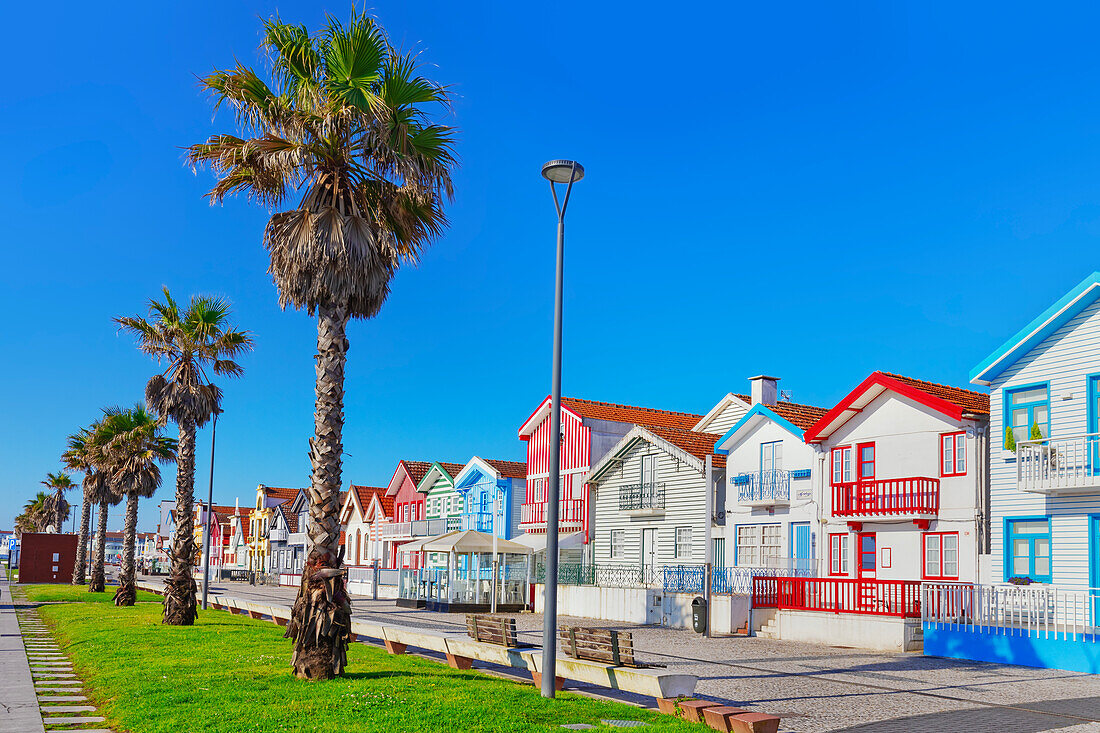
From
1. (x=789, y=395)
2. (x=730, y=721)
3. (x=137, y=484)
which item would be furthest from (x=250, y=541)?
(x=730, y=721)

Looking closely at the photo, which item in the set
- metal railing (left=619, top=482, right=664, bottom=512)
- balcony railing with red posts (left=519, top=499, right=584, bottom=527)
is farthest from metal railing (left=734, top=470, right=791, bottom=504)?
balcony railing with red posts (left=519, top=499, right=584, bottom=527)

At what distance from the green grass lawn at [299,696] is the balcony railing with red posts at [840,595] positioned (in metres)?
11.5

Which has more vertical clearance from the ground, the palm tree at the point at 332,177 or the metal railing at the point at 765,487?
the palm tree at the point at 332,177

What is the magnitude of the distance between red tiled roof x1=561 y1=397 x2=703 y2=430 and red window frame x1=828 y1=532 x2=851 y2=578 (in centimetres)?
1546

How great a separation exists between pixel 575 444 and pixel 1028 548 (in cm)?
2471

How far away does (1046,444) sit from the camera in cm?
2327

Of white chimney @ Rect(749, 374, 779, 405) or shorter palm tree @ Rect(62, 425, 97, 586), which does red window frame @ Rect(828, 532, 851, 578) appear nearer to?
white chimney @ Rect(749, 374, 779, 405)

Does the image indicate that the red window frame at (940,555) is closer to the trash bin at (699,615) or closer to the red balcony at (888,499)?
the red balcony at (888,499)

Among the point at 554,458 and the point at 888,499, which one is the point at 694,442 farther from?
the point at 554,458

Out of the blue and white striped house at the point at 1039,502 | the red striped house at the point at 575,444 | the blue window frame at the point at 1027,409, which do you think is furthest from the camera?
the red striped house at the point at 575,444

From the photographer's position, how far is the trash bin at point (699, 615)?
2723 centimetres

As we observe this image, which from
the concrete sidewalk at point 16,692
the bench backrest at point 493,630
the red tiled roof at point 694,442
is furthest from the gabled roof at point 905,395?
the concrete sidewalk at point 16,692

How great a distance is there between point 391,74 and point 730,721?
35.6ft

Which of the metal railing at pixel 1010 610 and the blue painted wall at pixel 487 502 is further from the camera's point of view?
the blue painted wall at pixel 487 502
